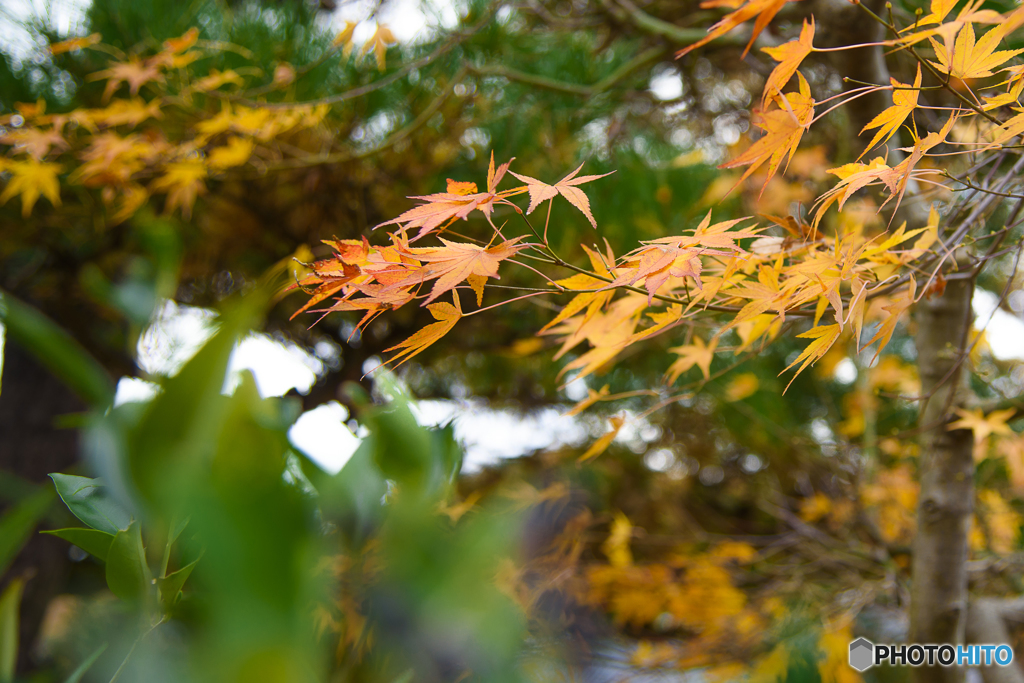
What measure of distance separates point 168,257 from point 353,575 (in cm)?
42

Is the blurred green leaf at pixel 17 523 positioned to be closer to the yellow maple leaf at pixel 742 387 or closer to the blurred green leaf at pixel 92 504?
the blurred green leaf at pixel 92 504

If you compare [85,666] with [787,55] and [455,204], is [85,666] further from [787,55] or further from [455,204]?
[787,55]

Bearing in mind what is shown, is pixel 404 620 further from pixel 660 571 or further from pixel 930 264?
pixel 660 571

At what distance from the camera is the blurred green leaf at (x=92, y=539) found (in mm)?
251

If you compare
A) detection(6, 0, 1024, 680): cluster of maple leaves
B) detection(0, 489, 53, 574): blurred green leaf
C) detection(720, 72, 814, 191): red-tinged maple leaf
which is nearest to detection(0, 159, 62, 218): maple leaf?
detection(6, 0, 1024, 680): cluster of maple leaves

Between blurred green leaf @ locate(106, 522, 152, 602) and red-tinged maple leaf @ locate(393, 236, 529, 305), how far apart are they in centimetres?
18

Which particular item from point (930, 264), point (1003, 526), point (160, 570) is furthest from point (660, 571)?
point (160, 570)

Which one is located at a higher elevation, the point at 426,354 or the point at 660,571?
the point at 426,354

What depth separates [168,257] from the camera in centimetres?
54

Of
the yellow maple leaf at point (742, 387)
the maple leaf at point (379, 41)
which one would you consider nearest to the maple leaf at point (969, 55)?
the maple leaf at point (379, 41)

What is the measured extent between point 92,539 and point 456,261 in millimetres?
232

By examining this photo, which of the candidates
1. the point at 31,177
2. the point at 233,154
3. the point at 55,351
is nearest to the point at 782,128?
the point at 55,351

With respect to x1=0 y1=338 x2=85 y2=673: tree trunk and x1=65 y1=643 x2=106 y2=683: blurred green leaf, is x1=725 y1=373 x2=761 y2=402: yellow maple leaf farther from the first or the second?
x1=0 y1=338 x2=85 y2=673: tree trunk

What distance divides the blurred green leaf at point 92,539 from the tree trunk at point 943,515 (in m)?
0.82
